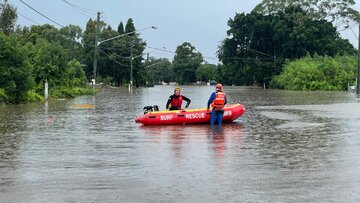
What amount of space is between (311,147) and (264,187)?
5569 millimetres

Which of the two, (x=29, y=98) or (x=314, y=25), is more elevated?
(x=314, y=25)

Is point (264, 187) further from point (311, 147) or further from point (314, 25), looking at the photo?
point (314, 25)

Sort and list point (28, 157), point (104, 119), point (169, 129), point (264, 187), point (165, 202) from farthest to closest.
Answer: point (104, 119)
point (169, 129)
point (28, 157)
point (264, 187)
point (165, 202)

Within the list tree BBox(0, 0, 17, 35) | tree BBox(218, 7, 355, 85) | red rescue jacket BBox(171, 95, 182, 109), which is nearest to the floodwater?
red rescue jacket BBox(171, 95, 182, 109)

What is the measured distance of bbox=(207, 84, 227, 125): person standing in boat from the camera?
1995cm

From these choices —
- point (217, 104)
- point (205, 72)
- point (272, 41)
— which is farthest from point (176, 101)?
point (205, 72)

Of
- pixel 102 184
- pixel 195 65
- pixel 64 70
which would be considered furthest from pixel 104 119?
pixel 195 65

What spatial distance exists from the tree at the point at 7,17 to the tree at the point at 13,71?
46507mm

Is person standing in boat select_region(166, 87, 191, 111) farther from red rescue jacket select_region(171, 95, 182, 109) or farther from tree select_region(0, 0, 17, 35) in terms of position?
tree select_region(0, 0, 17, 35)

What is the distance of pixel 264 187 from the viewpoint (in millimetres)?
8836

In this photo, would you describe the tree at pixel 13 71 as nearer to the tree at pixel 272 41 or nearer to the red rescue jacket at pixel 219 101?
the red rescue jacket at pixel 219 101

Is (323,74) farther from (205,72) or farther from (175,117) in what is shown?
(205,72)

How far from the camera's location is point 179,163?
11352 mm

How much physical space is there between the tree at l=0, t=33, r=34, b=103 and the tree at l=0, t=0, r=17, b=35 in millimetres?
46507
